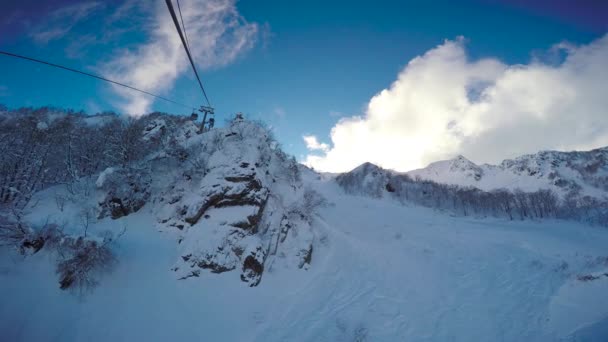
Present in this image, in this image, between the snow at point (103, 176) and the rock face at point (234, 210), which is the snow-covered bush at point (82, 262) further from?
the snow at point (103, 176)

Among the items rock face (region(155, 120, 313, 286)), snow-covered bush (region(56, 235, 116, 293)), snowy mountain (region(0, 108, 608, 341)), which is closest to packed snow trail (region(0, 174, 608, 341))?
snowy mountain (region(0, 108, 608, 341))

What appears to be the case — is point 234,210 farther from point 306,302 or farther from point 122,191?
point 122,191

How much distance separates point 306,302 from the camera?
12.7 meters

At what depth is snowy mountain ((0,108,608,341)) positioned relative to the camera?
9820 mm

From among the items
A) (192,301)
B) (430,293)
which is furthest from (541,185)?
(192,301)

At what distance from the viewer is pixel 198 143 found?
21406mm

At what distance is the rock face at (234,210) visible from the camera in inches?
524

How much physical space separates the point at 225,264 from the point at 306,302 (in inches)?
190

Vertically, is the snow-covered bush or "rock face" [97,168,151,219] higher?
"rock face" [97,168,151,219]

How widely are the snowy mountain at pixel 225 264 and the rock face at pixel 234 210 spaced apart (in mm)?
96

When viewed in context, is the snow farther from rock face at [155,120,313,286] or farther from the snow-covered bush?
the snow-covered bush

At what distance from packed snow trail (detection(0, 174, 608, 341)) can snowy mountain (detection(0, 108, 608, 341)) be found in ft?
0.24

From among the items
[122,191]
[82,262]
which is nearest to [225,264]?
[82,262]

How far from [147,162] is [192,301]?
13306 mm
